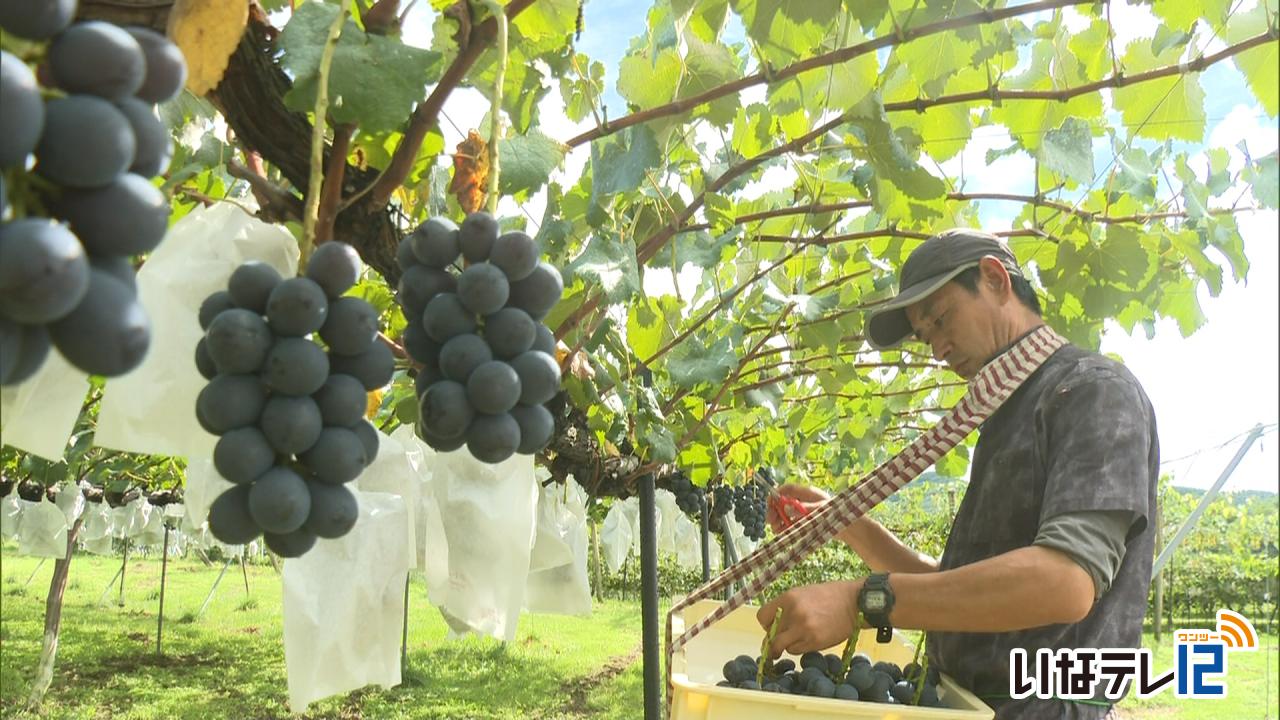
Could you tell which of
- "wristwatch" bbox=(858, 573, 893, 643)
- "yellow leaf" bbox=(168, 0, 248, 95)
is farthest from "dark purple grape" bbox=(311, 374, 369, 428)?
"wristwatch" bbox=(858, 573, 893, 643)

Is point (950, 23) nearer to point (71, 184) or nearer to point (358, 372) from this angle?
point (358, 372)

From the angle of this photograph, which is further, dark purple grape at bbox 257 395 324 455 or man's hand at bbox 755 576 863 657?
man's hand at bbox 755 576 863 657

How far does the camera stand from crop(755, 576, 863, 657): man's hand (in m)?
1.58

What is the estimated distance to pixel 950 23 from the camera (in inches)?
66.0

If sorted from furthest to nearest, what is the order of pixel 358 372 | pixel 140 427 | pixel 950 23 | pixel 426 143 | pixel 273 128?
pixel 950 23 → pixel 426 143 → pixel 273 128 → pixel 140 427 → pixel 358 372

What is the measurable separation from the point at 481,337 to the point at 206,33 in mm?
421

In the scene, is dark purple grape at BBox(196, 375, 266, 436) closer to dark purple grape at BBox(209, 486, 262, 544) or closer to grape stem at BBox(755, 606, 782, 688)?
dark purple grape at BBox(209, 486, 262, 544)

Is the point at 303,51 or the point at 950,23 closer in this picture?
the point at 303,51

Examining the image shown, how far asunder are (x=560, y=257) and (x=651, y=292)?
101cm

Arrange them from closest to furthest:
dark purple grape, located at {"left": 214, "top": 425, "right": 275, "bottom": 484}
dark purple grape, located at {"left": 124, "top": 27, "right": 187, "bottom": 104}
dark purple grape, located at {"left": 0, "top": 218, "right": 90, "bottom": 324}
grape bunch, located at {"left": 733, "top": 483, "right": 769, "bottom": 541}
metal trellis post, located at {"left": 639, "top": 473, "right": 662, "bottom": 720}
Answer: dark purple grape, located at {"left": 0, "top": 218, "right": 90, "bottom": 324}, dark purple grape, located at {"left": 124, "top": 27, "right": 187, "bottom": 104}, dark purple grape, located at {"left": 214, "top": 425, "right": 275, "bottom": 484}, metal trellis post, located at {"left": 639, "top": 473, "right": 662, "bottom": 720}, grape bunch, located at {"left": 733, "top": 483, "right": 769, "bottom": 541}

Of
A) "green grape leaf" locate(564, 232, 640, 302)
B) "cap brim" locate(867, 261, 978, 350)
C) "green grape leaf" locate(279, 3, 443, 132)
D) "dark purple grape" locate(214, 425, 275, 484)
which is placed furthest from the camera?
"cap brim" locate(867, 261, 978, 350)

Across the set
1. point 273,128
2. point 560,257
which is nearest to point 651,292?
A: point 560,257

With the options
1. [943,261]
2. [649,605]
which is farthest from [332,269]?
[649,605]

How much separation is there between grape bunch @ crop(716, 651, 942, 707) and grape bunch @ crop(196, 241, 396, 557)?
3.29 feet
